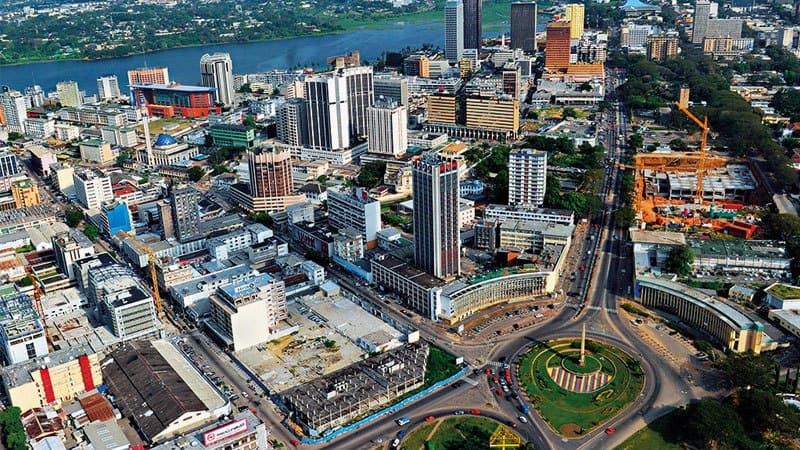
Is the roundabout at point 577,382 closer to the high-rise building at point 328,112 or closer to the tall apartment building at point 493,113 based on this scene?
the high-rise building at point 328,112

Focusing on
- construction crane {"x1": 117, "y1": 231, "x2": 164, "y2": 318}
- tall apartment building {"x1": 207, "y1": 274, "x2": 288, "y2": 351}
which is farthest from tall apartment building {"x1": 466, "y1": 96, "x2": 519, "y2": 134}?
tall apartment building {"x1": 207, "y1": 274, "x2": 288, "y2": 351}

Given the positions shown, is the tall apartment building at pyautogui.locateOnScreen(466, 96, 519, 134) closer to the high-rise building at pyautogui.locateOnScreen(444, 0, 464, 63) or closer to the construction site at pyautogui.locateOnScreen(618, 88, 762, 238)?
the construction site at pyautogui.locateOnScreen(618, 88, 762, 238)

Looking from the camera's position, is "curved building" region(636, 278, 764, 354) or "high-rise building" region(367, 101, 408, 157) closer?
"curved building" region(636, 278, 764, 354)

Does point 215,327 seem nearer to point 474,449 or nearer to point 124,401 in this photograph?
point 124,401

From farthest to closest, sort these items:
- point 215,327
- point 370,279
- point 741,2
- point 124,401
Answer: point 741,2
point 370,279
point 215,327
point 124,401

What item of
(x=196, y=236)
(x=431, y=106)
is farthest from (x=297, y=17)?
(x=196, y=236)

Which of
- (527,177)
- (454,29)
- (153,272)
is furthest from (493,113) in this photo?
(153,272)
